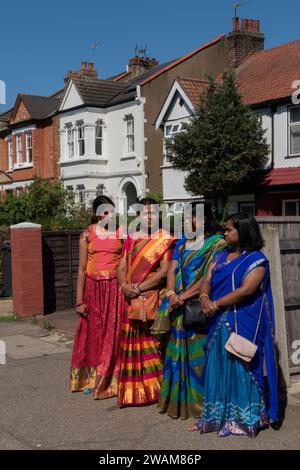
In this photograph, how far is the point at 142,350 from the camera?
5.66 m

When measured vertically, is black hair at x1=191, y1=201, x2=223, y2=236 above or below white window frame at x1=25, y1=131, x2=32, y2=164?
below

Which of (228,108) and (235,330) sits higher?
(228,108)

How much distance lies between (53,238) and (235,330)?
24.0 feet

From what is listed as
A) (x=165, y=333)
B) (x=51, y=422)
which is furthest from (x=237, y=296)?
(x=51, y=422)

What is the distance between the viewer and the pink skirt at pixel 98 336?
6.12 m

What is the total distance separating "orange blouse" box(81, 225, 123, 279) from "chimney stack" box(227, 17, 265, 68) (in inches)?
892

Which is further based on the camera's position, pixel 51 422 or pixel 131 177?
pixel 131 177

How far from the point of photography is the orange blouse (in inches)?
248

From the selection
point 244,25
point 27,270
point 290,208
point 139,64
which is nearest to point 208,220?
point 27,270

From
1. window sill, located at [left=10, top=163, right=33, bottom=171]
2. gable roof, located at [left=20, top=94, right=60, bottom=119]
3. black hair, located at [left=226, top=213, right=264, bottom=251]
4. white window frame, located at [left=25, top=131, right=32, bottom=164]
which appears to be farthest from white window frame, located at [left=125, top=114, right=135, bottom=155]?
black hair, located at [left=226, top=213, right=264, bottom=251]

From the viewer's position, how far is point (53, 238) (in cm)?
1170

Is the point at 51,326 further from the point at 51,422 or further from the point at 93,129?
the point at 93,129

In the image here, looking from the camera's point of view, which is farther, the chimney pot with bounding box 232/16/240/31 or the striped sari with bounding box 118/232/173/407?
the chimney pot with bounding box 232/16/240/31

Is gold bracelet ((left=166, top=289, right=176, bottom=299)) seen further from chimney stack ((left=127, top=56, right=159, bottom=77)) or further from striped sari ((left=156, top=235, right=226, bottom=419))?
chimney stack ((left=127, top=56, right=159, bottom=77))
